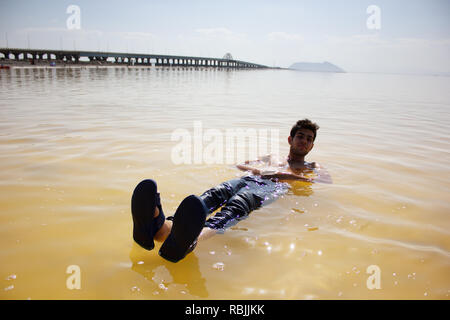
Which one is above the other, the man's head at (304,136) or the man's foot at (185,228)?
the man's head at (304,136)

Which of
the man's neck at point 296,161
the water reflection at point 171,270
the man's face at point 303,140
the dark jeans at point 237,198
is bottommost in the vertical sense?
the water reflection at point 171,270

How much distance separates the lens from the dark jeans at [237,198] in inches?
106

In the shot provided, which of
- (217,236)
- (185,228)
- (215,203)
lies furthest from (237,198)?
(185,228)

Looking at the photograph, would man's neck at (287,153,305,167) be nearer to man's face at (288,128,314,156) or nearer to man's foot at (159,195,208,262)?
man's face at (288,128,314,156)

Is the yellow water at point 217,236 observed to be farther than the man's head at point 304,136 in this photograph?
No

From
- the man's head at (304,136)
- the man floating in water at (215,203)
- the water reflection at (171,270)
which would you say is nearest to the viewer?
the water reflection at (171,270)

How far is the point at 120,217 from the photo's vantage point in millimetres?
2816

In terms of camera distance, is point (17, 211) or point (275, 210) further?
point (275, 210)

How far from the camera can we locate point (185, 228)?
6.62 ft

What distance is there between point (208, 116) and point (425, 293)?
758cm

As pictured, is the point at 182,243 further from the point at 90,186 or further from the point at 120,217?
the point at 90,186

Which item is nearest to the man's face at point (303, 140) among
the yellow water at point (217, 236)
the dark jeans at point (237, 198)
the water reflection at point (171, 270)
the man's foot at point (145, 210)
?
the yellow water at point (217, 236)

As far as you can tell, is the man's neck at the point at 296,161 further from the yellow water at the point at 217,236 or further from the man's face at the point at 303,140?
the yellow water at the point at 217,236
